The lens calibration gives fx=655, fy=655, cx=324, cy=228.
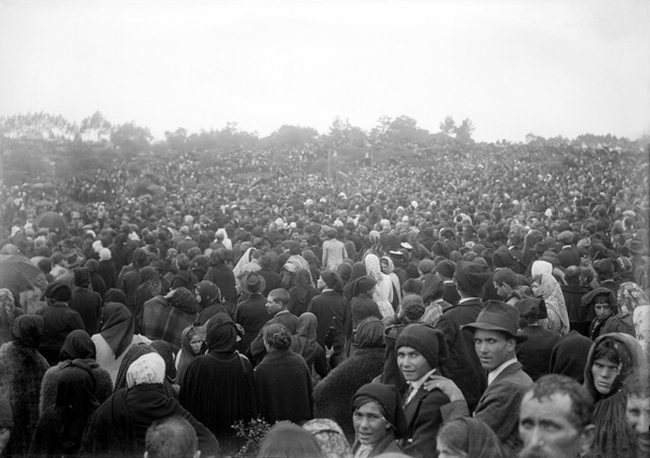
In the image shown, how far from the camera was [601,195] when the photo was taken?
52.6 ft

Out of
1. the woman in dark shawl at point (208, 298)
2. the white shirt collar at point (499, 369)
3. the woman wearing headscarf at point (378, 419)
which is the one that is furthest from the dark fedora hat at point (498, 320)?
the woman in dark shawl at point (208, 298)

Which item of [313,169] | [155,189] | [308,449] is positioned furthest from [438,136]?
[308,449]

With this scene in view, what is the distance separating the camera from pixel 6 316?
517cm

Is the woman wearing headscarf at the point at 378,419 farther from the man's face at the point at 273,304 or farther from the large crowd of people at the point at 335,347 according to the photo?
the man's face at the point at 273,304

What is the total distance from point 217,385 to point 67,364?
98cm

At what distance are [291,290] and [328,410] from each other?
3.01 metres

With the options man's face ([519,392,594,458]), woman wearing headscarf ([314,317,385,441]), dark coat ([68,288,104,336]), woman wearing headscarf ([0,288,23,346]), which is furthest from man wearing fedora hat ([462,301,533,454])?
dark coat ([68,288,104,336])

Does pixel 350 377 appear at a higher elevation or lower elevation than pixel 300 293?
lower

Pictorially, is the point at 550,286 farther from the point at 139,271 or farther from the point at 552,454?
the point at 139,271

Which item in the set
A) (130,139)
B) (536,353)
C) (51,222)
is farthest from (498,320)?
(130,139)

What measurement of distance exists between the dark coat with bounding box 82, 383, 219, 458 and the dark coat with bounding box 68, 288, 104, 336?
3203 mm

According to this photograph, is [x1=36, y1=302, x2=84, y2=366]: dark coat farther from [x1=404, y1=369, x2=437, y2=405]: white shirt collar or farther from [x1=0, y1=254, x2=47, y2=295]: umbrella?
[x1=404, y1=369, x2=437, y2=405]: white shirt collar

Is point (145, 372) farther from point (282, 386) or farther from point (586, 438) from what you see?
point (586, 438)

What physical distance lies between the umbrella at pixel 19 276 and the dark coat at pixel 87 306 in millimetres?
470
